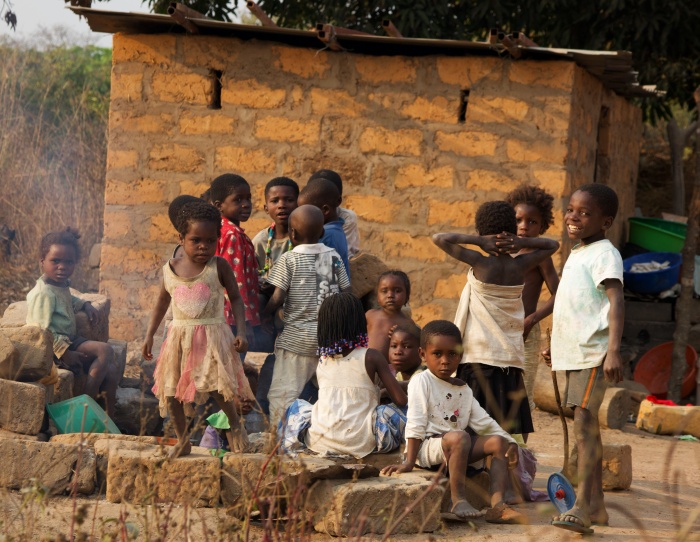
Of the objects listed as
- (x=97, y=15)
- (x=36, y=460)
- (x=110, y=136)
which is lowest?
(x=36, y=460)

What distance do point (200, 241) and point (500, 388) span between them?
156cm

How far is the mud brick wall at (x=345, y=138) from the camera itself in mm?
7945

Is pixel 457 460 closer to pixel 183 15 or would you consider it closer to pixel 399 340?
pixel 399 340

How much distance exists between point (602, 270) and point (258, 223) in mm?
4159

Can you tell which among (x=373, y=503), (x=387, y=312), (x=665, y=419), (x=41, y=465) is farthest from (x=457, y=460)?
(x=665, y=419)

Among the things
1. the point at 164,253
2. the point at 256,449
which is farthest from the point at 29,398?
the point at 164,253

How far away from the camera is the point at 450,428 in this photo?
4.62 m

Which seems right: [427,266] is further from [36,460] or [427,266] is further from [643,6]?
[643,6]

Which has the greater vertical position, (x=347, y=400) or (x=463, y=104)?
(x=463, y=104)

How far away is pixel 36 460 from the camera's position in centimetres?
459

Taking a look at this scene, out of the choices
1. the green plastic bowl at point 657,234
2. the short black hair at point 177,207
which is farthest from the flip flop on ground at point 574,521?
the green plastic bowl at point 657,234

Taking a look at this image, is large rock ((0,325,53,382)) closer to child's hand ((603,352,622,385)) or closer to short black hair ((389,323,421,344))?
short black hair ((389,323,421,344))

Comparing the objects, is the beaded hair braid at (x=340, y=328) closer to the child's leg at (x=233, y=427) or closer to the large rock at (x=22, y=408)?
the child's leg at (x=233, y=427)

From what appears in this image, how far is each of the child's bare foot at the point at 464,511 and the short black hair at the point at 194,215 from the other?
5.47 ft
